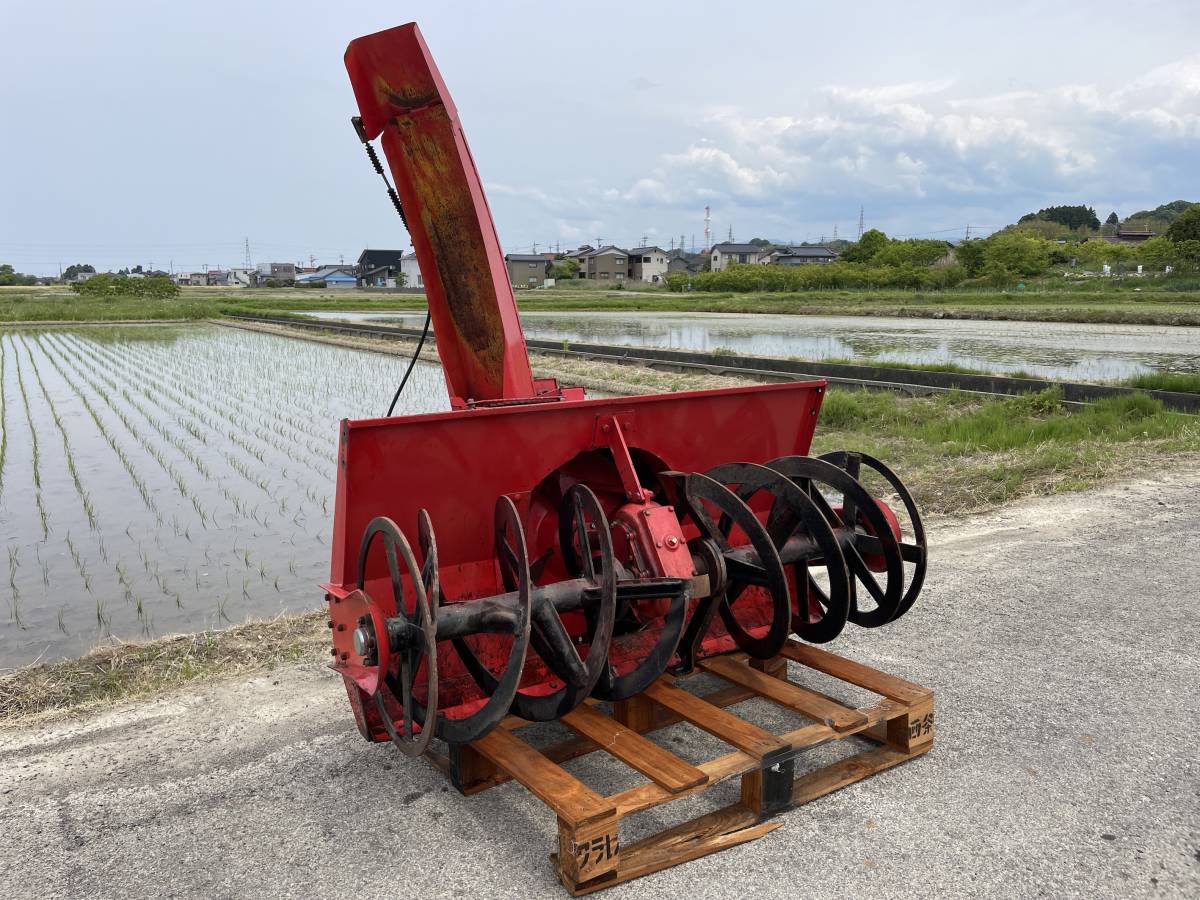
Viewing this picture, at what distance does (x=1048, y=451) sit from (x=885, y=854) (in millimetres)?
6591

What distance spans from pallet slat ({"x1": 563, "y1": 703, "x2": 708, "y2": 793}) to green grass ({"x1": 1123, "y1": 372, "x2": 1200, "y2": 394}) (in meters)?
10.2

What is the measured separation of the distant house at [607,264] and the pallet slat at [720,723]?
3533 inches

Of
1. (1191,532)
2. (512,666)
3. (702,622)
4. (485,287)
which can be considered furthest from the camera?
(1191,532)

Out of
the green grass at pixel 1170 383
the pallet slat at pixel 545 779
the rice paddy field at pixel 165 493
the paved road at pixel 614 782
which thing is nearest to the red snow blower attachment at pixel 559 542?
the pallet slat at pixel 545 779

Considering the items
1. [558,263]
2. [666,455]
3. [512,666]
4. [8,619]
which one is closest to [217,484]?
[8,619]

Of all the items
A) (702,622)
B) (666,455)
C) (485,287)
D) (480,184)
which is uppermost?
(480,184)

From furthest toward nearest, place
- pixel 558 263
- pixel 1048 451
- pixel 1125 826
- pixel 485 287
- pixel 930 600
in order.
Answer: pixel 558 263
pixel 1048 451
pixel 930 600
pixel 485 287
pixel 1125 826

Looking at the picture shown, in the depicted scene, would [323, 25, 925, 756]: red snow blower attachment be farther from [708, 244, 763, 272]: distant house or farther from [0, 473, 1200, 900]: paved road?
[708, 244, 763, 272]: distant house

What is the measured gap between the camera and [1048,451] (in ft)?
27.7

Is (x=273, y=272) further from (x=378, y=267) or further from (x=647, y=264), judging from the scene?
(x=647, y=264)

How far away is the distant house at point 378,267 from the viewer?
104 m

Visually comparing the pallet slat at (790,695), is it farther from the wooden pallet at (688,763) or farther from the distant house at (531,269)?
the distant house at (531,269)

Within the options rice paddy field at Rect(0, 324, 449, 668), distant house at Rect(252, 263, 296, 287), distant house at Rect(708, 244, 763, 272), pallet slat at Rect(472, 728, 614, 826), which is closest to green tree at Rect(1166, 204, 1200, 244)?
rice paddy field at Rect(0, 324, 449, 668)

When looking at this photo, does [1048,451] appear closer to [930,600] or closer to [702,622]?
[930,600]
